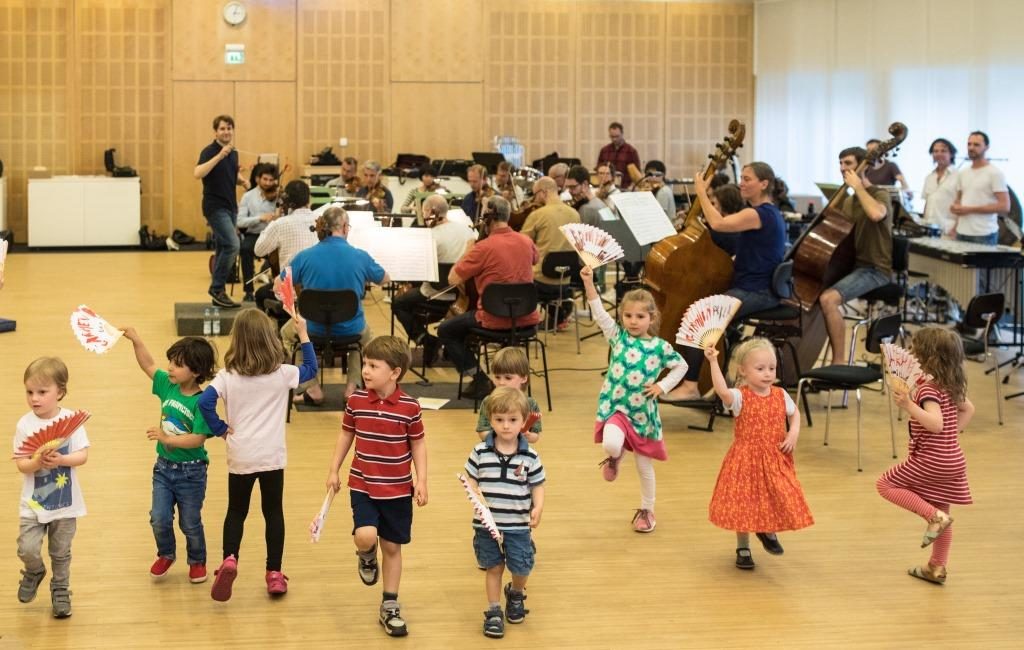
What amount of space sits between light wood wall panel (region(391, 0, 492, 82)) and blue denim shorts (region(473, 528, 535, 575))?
1544 cm

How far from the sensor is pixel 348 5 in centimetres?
1931

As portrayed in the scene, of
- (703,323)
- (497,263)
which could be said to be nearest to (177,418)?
(703,323)

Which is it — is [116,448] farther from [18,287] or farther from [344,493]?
[18,287]

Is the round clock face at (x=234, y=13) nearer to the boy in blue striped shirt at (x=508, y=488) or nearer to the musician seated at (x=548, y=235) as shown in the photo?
the musician seated at (x=548, y=235)

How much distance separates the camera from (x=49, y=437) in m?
4.78

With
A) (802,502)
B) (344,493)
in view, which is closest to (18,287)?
(344,493)

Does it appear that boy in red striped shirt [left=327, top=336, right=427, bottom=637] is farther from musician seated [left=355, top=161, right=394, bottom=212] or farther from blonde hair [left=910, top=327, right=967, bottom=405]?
musician seated [left=355, top=161, right=394, bottom=212]

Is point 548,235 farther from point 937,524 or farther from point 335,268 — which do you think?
point 937,524

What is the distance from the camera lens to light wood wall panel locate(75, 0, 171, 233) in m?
19.0

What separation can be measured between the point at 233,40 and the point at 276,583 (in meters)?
15.1

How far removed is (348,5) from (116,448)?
1286cm

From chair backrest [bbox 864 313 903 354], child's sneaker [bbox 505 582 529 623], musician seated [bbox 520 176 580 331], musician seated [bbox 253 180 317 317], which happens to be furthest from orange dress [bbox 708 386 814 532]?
musician seated [bbox 520 176 580 331]

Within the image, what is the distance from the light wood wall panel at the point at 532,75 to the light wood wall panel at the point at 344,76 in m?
1.60

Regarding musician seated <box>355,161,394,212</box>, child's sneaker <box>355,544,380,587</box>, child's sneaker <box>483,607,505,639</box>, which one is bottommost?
child's sneaker <box>483,607,505,639</box>
